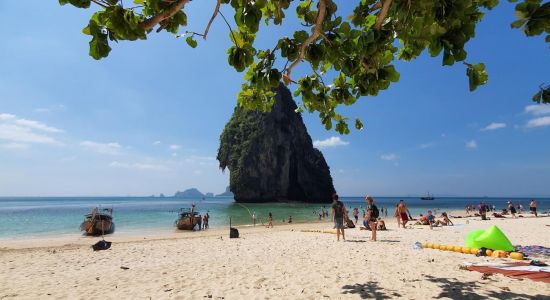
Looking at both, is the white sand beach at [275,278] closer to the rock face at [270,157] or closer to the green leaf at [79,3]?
the green leaf at [79,3]

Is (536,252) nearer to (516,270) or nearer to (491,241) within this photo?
(491,241)

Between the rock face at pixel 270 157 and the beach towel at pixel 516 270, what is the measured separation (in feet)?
259

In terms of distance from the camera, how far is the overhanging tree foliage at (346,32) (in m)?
2.58

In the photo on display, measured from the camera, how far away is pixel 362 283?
18.9ft

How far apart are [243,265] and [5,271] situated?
6.71 m

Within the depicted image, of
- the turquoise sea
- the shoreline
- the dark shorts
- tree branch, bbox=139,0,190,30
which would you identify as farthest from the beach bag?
the turquoise sea

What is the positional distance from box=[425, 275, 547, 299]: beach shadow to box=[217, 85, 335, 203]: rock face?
79931 millimetres

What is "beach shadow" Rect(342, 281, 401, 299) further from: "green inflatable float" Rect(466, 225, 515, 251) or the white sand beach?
"green inflatable float" Rect(466, 225, 515, 251)

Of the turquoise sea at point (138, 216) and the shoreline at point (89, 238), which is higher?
the shoreline at point (89, 238)

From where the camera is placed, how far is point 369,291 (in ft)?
17.2

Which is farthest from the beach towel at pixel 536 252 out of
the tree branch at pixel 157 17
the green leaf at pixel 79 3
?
the green leaf at pixel 79 3

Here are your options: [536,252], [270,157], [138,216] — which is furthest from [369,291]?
[270,157]

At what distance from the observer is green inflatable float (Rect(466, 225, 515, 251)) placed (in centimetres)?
838

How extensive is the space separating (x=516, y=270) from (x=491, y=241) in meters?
2.88
